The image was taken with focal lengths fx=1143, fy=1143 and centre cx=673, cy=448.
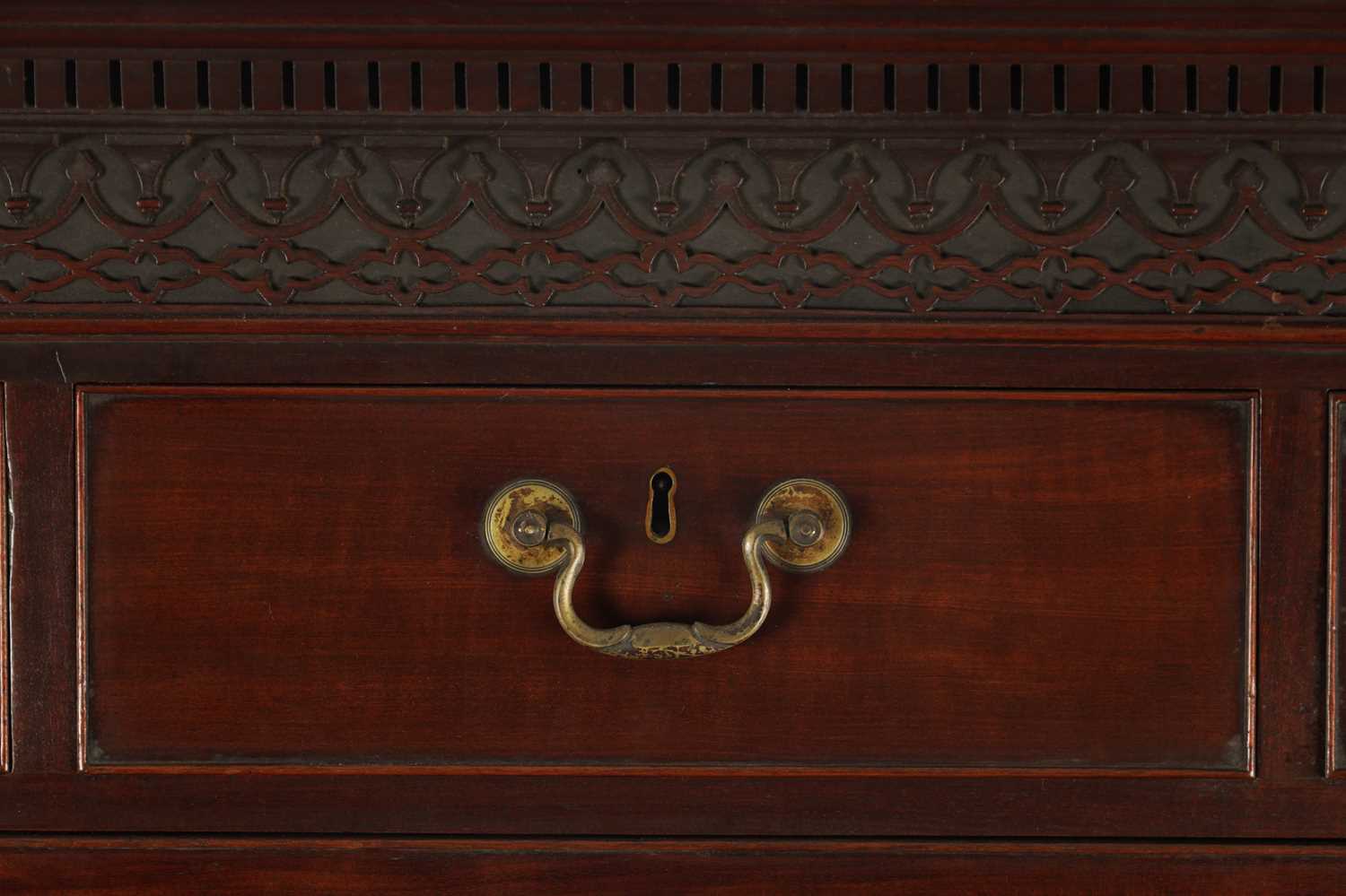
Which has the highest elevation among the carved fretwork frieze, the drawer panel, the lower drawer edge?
the carved fretwork frieze

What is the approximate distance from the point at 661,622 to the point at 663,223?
0.17 m

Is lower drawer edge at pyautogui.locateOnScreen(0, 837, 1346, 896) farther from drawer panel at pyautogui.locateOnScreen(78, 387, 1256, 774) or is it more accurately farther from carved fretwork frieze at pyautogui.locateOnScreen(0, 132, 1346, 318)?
carved fretwork frieze at pyautogui.locateOnScreen(0, 132, 1346, 318)

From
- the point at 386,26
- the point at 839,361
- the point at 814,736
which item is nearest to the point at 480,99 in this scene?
the point at 386,26

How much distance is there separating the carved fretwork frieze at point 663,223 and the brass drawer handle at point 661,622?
0.08 meters

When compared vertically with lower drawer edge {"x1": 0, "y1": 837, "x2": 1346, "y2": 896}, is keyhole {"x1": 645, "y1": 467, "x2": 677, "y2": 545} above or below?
above

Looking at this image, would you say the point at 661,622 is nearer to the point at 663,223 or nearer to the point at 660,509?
the point at 660,509

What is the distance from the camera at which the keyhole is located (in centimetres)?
49

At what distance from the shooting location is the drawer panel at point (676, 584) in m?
0.49

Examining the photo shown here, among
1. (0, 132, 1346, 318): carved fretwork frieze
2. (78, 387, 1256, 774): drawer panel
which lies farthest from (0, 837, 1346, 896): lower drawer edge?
(0, 132, 1346, 318): carved fretwork frieze

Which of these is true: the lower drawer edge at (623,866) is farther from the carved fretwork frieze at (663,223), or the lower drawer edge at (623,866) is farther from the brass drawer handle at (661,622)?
the carved fretwork frieze at (663,223)

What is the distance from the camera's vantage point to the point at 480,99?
478 millimetres

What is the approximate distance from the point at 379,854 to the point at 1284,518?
0.42 metres

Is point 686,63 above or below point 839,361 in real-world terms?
above

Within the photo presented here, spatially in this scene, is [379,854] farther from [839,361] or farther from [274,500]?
[839,361]
